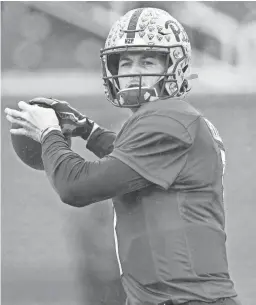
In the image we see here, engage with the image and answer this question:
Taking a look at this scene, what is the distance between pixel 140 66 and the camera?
7.81 ft

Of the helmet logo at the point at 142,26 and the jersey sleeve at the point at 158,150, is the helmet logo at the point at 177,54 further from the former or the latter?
the jersey sleeve at the point at 158,150

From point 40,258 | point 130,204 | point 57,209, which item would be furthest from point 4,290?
point 130,204

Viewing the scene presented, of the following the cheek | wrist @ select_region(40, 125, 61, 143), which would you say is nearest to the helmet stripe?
the cheek

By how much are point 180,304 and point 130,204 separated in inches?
13.3

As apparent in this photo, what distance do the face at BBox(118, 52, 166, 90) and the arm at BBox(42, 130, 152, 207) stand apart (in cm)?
33

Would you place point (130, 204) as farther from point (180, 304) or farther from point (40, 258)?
point (40, 258)

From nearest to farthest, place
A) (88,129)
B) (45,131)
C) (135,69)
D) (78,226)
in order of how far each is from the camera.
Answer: (45,131), (135,69), (88,129), (78,226)

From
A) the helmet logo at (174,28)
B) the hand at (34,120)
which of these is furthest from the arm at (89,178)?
the helmet logo at (174,28)

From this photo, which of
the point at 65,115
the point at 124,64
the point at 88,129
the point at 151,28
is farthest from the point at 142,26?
the point at 88,129

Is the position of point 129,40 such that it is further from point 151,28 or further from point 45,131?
point 45,131

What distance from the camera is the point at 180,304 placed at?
210 centimetres

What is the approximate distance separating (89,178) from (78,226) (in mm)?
1847

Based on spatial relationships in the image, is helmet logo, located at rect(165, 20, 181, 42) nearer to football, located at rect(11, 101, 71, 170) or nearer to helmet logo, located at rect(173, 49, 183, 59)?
helmet logo, located at rect(173, 49, 183, 59)

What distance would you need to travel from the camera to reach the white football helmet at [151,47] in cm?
234
